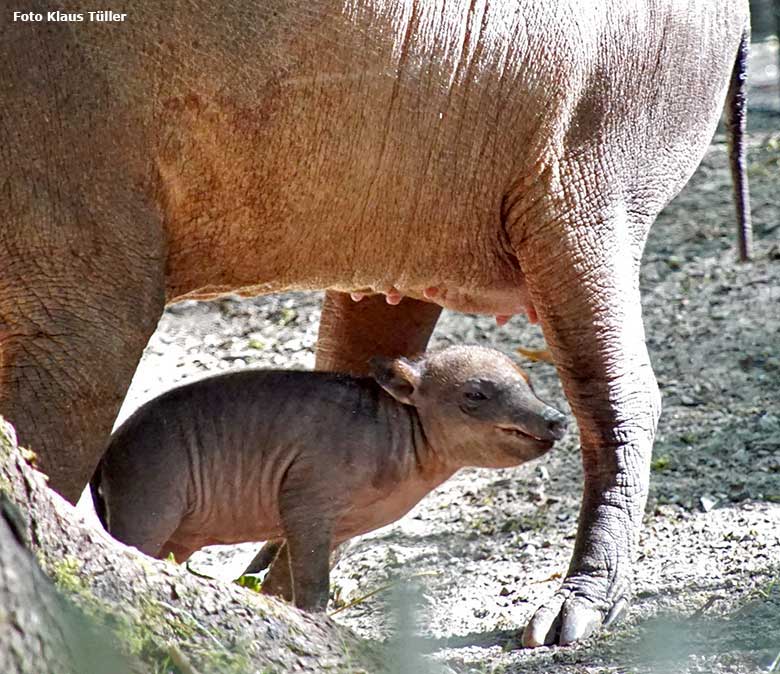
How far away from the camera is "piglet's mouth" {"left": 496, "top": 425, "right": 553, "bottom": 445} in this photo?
4.85 metres

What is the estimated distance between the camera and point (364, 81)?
4.38m

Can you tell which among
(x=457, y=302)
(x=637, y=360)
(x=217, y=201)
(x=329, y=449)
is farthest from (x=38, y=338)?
(x=637, y=360)

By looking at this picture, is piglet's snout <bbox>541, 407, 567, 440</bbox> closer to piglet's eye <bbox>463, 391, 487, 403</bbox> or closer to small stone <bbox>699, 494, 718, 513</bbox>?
piglet's eye <bbox>463, 391, 487, 403</bbox>

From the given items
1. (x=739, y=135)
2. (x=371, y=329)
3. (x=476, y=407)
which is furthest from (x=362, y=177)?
(x=739, y=135)

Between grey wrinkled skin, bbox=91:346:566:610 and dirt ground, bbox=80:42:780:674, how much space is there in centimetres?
34

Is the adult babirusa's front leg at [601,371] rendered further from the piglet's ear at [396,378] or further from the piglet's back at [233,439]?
the piglet's back at [233,439]

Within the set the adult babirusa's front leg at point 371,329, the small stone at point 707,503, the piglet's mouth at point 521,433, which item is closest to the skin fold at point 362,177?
the piglet's mouth at point 521,433

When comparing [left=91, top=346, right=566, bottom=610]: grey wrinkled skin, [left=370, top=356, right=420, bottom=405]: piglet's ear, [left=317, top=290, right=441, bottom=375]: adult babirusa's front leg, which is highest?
[left=317, top=290, right=441, bottom=375]: adult babirusa's front leg

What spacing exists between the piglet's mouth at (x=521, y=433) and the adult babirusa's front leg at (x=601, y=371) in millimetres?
227

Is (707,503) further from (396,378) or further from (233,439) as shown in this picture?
(233,439)

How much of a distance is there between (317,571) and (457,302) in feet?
3.62

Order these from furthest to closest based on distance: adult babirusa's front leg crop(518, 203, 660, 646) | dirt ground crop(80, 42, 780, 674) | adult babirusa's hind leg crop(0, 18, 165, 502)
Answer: adult babirusa's front leg crop(518, 203, 660, 646) < dirt ground crop(80, 42, 780, 674) < adult babirusa's hind leg crop(0, 18, 165, 502)

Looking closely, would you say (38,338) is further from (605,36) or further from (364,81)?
(605,36)

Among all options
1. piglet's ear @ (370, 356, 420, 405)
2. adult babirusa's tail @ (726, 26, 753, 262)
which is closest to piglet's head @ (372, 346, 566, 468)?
piglet's ear @ (370, 356, 420, 405)
